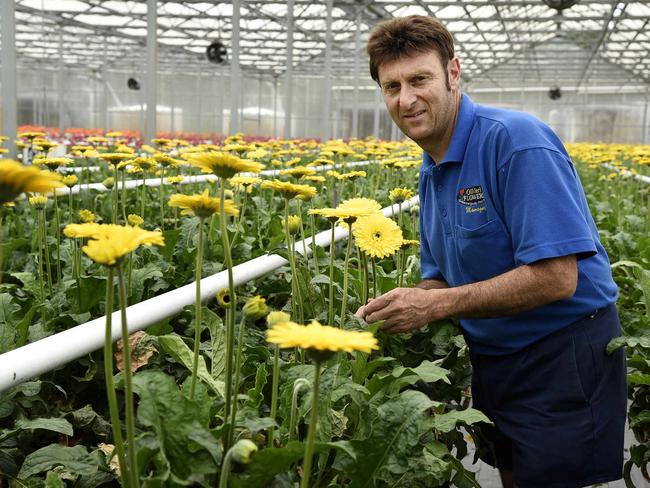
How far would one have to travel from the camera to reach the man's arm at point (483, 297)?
4.83ft

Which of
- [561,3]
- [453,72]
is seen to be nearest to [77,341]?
[453,72]

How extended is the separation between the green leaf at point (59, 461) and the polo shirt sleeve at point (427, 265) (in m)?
1.09

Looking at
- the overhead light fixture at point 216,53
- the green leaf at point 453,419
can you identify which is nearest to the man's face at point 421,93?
the green leaf at point 453,419

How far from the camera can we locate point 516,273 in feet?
4.97

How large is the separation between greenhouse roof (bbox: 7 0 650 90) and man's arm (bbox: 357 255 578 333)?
12345mm

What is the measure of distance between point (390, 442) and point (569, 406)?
0.75 meters

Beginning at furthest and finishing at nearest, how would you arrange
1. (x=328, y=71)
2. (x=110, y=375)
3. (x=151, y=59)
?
1. (x=328, y=71)
2. (x=151, y=59)
3. (x=110, y=375)

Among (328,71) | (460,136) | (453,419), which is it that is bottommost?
(453,419)

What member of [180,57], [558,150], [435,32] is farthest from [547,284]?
[180,57]

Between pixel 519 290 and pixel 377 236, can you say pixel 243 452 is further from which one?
pixel 519 290

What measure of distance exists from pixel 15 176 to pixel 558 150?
1.21m

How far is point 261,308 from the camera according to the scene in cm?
96

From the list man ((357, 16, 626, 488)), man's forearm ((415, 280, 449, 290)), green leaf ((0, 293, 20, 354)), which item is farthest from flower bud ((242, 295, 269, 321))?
man's forearm ((415, 280, 449, 290))

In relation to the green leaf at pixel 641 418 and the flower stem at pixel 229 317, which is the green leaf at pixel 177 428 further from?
the green leaf at pixel 641 418
